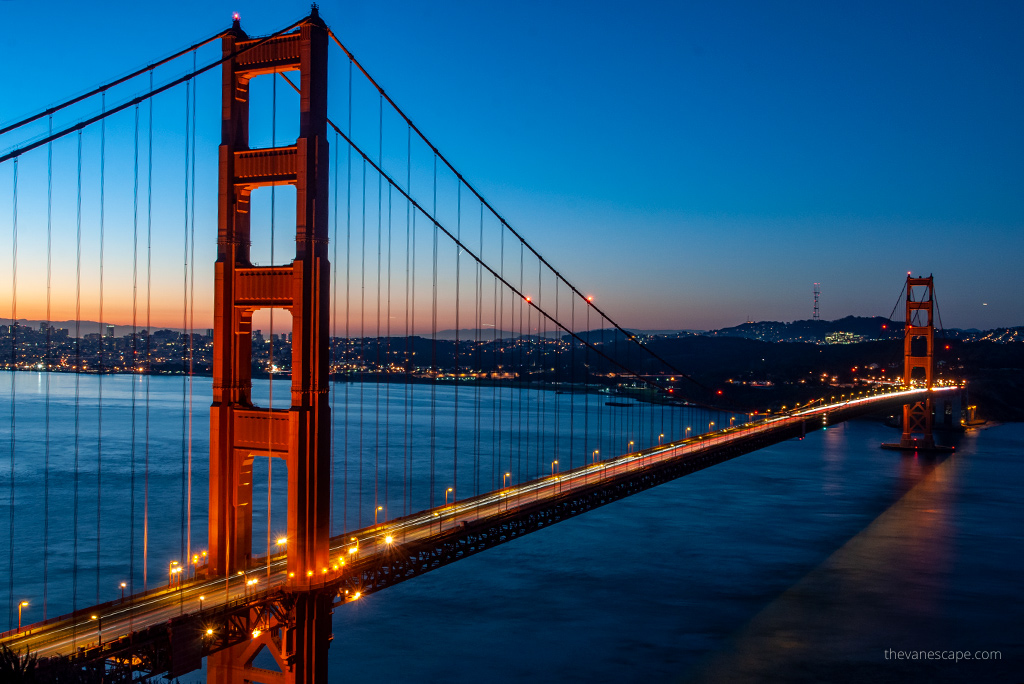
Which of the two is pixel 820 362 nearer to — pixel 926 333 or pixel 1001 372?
pixel 1001 372

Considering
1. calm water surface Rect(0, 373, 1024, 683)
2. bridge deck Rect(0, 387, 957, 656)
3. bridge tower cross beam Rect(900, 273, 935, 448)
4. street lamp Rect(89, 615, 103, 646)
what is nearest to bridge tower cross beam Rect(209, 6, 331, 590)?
bridge deck Rect(0, 387, 957, 656)

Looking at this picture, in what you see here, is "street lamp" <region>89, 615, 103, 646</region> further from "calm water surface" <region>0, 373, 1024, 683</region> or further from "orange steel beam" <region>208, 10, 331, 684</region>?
"calm water surface" <region>0, 373, 1024, 683</region>

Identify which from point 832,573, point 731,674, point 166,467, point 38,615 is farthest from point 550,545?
point 166,467

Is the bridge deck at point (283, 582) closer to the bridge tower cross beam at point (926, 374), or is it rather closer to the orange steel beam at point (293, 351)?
the orange steel beam at point (293, 351)

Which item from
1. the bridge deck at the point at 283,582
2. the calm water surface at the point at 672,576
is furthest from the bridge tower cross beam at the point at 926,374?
the bridge deck at the point at 283,582

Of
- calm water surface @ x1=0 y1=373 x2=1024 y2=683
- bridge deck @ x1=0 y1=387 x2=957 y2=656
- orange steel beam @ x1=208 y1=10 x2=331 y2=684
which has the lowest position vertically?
calm water surface @ x1=0 y1=373 x2=1024 y2=683

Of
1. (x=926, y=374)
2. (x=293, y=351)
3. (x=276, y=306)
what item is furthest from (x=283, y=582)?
(x=926, y=374)

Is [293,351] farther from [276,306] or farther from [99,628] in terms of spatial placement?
[99,628]
